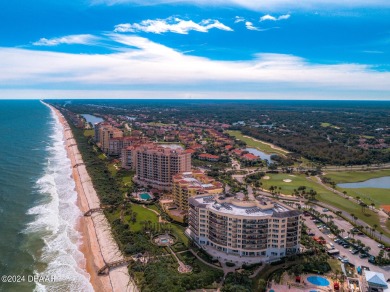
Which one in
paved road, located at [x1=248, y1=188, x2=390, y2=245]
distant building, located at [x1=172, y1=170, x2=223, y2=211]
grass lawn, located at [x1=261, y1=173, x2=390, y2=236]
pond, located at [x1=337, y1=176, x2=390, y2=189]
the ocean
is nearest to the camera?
the ocean

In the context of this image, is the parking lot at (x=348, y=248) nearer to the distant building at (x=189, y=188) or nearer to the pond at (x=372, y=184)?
the distant building at (x=189, y=188)

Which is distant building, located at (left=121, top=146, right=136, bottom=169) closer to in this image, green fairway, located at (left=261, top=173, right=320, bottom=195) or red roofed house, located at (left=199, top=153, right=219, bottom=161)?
red roofed house, located at (left=199, top=153, right=219, bottom=161)

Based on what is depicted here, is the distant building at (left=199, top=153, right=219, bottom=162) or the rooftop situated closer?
the rooftop

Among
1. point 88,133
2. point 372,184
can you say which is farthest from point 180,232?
point 88,133

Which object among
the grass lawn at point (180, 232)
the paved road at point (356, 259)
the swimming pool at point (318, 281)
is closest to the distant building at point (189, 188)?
the grass lawn at point (180, 232)

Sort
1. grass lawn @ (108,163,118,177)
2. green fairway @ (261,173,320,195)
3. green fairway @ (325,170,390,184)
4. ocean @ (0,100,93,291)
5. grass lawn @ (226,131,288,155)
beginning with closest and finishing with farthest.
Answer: ocean @ (0,100,93,291)
green fairway @ (261,173,320,195)
green fairway @ (325,170,390,184)
grass lawn @ (108,163,118,177)
grass lawn @ (226,131,288,155)

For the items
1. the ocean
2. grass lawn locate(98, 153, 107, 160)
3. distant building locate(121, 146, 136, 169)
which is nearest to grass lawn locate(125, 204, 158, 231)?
the ocean
